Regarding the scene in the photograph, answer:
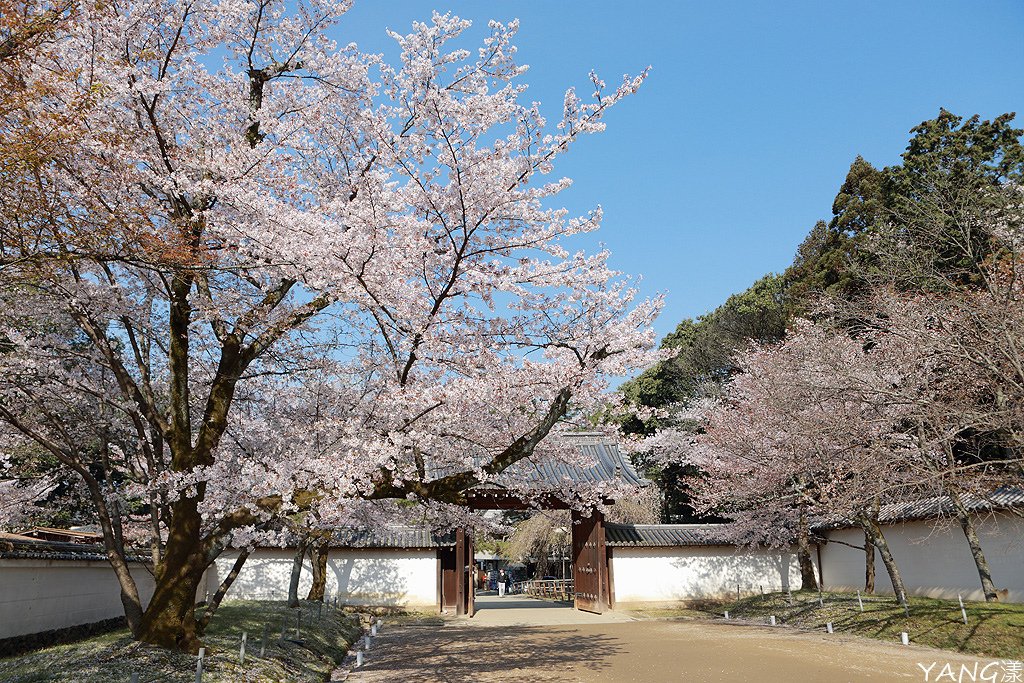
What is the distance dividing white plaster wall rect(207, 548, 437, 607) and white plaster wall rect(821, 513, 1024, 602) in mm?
13199

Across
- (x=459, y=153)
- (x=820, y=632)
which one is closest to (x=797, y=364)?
(x=820, y=632)

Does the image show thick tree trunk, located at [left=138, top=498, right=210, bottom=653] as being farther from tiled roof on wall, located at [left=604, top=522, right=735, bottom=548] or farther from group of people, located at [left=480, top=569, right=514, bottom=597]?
group of people, located at [left=480, top=569, right=514, bottom=597]

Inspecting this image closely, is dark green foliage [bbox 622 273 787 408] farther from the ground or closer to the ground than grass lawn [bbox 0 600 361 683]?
farther from the ground

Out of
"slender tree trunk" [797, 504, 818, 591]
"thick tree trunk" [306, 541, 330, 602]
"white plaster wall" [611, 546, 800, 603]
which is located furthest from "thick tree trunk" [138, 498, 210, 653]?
"slender tree trunk" [797, 504, 818, 591]

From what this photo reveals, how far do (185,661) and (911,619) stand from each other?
13.0 metres

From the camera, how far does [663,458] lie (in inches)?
1141

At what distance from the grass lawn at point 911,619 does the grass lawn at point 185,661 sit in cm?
1019

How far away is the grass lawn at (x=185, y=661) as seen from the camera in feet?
22.2

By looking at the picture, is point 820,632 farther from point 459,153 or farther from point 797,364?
point 459,153

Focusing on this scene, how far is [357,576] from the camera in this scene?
22.2 m

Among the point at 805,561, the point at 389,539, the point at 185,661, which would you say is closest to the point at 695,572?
the point at 805,561

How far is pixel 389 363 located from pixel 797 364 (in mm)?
13036

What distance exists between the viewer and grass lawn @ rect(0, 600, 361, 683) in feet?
22.2

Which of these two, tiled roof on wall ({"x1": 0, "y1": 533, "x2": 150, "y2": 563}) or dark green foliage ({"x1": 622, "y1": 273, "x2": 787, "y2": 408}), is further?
dark green foliage ({"x1": 622, "y1": 273, "x2": 787, "y2": 408})
